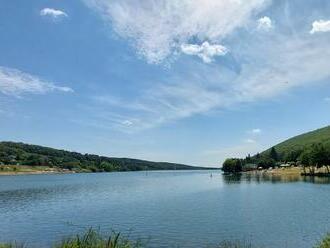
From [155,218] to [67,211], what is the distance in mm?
20986

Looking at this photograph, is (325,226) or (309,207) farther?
(309,207)

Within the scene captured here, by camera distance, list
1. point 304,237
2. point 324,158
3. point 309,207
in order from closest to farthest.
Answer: point 304,237
point 309,207
point 324,158

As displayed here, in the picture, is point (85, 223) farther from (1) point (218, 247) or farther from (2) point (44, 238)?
(1) point (218, 247)

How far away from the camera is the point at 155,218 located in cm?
6762

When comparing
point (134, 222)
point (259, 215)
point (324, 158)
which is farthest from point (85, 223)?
point (324, 158)

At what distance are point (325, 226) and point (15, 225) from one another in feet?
138

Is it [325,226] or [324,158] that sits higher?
[324,158]

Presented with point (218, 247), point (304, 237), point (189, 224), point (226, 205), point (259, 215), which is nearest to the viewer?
point (218, 247)

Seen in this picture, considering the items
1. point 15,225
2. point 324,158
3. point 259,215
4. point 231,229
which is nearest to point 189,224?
point 231,229

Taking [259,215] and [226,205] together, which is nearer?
[259,215]

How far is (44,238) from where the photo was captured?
51906 millimetres

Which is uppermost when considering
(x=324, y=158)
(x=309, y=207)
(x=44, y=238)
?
(x=324, y=158)

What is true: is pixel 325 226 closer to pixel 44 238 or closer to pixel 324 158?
pixel 44 238

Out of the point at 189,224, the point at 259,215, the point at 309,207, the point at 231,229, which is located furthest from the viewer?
the point at 309,207
